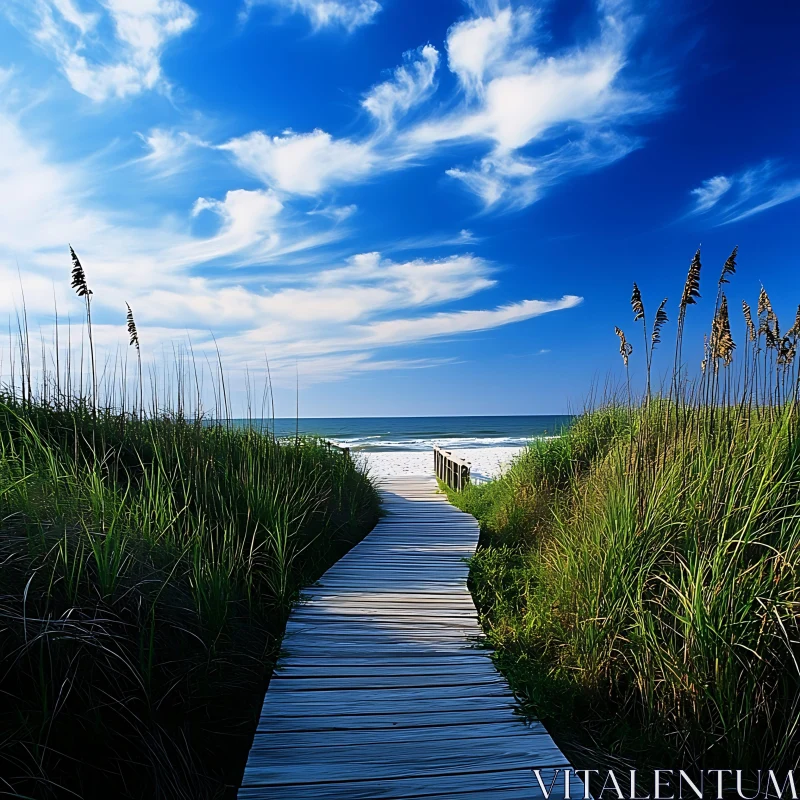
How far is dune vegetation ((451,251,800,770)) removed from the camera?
8.62 feet

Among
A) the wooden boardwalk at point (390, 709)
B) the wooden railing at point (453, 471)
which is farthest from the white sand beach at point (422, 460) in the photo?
the wooden boardwalk at point (390, 709)

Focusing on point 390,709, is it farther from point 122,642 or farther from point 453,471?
point 453,471

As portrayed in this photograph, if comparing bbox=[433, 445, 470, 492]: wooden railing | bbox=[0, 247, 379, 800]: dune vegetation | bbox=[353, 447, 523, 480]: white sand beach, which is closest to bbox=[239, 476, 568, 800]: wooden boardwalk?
bbox=[0, 247, 379, 800]: dune vegetation

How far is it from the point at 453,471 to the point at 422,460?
13191 millimetres

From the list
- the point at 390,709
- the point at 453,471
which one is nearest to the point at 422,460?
the point at 453,471

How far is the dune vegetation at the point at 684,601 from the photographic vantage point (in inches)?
103

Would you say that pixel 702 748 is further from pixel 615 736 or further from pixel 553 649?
pixel 553 649

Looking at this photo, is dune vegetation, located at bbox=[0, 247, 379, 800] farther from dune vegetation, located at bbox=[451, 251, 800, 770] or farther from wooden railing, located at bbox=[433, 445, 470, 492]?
wooden railing, located at bbox=[433, 445, 470, 492]

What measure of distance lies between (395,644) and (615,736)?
142 cm

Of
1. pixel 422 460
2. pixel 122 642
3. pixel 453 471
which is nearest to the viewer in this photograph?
pixel 122 642

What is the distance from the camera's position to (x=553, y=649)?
3.55 meters

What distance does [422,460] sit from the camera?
82.4ft

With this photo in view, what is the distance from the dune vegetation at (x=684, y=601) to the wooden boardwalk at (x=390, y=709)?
25cm

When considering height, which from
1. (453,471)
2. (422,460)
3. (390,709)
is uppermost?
(453,471)
